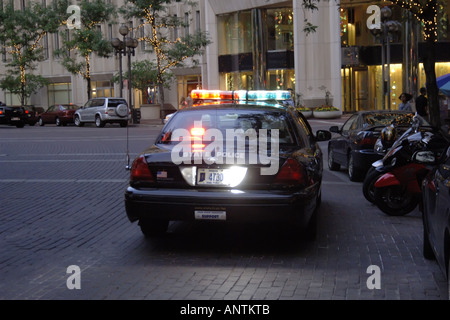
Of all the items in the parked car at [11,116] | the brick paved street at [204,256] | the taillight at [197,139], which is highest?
the parked car at [11,116]

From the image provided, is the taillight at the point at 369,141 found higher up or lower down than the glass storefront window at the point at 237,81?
lower down

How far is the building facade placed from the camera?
46.2 m

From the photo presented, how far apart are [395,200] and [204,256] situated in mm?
3668

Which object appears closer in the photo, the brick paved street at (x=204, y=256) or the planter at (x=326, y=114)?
the brick paved street at (x=204, y=256)

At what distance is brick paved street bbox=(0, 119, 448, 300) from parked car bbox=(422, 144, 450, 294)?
0.39m

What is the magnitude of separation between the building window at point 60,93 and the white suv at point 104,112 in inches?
1030

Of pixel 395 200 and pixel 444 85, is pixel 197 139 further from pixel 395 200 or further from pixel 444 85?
pixel 444 85

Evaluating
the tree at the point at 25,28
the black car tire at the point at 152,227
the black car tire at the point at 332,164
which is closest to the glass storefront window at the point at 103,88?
the tree at the point at 25,28

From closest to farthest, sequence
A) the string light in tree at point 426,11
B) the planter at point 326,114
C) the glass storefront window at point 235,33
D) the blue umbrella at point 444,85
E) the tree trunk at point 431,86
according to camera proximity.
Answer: the string light in tree at point 426,11 < the tree trunk at point 431,86 < the blue umbrella at point 444,85 < the planter at point 326,114 < the glass storefront window at point 235,33

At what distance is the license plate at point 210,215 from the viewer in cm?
676

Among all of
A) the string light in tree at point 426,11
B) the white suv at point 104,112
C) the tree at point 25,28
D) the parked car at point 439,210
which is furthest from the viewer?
the tree at point 25,28

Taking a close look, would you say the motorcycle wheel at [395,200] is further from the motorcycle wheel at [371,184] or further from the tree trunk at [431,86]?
the tree trunk at [431,86]
